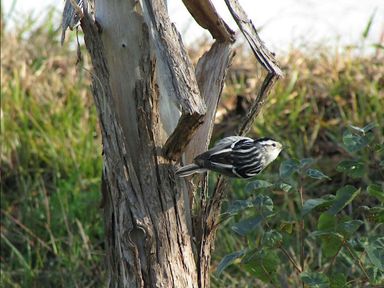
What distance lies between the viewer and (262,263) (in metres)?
3.90

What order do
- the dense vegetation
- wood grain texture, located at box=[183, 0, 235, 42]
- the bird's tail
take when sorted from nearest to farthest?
the bird's tail, wood grain texture, located at box=[183, 0, 235, 42], the dense vegetation

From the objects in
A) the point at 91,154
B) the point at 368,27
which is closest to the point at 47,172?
the point at 91,154

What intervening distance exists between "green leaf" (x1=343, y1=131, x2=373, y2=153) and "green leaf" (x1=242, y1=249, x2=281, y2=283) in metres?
0.53

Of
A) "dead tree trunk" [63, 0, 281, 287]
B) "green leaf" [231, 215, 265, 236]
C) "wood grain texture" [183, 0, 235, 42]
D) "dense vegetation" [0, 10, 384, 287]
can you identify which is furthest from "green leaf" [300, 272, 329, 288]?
"dense vegetation" [0, 10, 384, 287]

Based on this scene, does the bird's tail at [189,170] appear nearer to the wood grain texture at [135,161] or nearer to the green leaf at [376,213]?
the wood grain texture at [135,161]

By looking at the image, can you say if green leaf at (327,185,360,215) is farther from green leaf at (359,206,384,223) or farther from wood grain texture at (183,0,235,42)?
wood grain texture at (183,0,235,42)

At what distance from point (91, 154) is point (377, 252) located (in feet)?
9.70

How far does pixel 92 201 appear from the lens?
6.07 metres

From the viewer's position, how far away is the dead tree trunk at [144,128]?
3832 mm

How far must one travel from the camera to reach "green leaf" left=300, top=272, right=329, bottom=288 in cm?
378

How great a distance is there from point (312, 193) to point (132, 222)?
2496mm

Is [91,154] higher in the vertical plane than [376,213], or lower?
higher

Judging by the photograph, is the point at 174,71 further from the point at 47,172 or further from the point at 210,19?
the point at 47,172

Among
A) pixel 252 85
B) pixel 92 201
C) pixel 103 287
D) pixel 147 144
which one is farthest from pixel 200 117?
pixel 252 85
